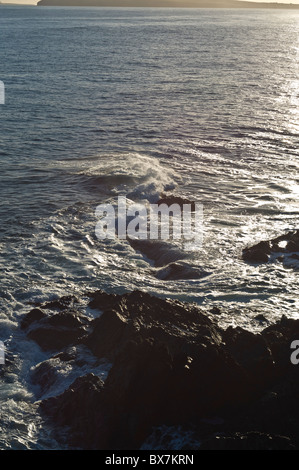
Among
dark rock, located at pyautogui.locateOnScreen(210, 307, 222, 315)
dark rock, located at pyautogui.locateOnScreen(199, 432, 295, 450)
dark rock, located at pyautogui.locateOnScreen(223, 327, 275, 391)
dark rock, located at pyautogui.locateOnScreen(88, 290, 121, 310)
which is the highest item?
dark rock, located at pyautogui.locateOnScreen(223, 327, 275, 391)

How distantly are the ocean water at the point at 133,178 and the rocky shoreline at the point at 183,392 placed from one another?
2.50 ft

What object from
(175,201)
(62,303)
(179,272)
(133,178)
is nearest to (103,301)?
(62,303)

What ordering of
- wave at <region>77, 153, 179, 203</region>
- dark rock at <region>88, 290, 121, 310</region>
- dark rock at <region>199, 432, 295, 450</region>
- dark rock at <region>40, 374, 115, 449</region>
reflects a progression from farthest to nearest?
wave at <region>77, 153, 179, 203</region>, dark rock at <region>88, 290, 121, 310</region>, dark rock at <region>40, 374, 115, 449</region>, dark rock at <region>199, 432, 295, 450</region>

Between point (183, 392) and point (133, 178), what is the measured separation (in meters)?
16.5

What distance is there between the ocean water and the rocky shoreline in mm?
761

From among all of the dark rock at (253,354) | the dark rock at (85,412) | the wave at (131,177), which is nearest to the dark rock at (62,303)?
the dark rock at (85,412)

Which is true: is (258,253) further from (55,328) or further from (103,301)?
(55,328)

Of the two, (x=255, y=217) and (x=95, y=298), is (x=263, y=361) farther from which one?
(x=255, y=217)

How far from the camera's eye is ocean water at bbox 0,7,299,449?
1595 centimetres

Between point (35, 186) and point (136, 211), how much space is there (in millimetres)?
5441

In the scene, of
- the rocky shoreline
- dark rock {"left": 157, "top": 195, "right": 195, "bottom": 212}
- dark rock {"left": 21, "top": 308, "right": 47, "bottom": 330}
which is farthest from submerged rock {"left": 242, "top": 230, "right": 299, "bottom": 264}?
dark rock {"left": 21, "top": 308, "right": 47, "bottom": 330}

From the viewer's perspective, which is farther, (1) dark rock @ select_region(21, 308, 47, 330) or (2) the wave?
(2) the wave

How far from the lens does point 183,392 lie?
11086 millimetres

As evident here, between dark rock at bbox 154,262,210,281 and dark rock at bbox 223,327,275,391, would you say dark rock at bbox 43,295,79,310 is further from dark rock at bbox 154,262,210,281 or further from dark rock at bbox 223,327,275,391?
dark rock at bbox 223,327,275,391
